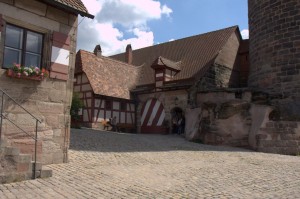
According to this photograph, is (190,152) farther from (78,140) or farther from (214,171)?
(78,140)

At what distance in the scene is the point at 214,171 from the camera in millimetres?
8281

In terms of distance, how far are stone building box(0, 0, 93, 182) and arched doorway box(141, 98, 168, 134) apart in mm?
12886

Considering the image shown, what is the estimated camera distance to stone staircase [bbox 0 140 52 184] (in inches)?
251

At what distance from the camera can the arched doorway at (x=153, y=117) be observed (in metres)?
21.7

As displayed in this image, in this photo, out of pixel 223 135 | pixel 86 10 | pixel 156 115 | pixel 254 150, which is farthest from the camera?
pixel 156 115

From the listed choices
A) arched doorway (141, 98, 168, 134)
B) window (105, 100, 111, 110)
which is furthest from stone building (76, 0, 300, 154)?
window (105, 100, 111, 110)

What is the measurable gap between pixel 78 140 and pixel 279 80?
9366mm

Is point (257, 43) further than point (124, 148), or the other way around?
point (257, 43)

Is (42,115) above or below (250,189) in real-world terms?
above

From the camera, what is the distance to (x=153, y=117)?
22281 mm

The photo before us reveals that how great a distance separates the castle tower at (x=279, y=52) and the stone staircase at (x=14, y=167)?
409 inches

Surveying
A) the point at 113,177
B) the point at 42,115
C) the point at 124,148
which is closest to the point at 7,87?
the point at 42,115

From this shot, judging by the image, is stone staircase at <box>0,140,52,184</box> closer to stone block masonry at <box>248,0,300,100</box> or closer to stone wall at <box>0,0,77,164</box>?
stone wall at <box>0,0,77,164</box>

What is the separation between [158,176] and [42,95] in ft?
11.2
